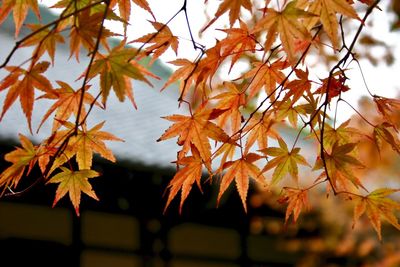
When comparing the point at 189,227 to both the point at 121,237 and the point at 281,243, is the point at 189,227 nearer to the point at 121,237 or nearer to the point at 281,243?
the point at 121,237

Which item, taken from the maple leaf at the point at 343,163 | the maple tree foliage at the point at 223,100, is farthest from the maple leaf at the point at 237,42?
the maple leaf at the point at 343,163

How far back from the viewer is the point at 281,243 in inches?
204

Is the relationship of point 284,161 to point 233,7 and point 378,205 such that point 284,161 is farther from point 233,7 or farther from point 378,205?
point 233,7

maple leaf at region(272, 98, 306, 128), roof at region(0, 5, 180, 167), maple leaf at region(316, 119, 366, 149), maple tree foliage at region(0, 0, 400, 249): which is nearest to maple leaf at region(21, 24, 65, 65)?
maple tree foliage at region(0, 0, 400, 249)

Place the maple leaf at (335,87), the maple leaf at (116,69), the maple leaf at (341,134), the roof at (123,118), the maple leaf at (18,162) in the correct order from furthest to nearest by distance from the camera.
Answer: the roof at (123,118), the maple leaf at (341,134), the maple leaf at (335,87), the maple leaf at (18,162), the maple leaf at (116,69)

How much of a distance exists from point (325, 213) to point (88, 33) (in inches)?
174

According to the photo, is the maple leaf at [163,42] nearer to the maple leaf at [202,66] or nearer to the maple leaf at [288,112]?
the maple leaf at [202,66]

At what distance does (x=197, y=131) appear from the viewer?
1.12 meters

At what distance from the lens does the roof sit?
3.76m

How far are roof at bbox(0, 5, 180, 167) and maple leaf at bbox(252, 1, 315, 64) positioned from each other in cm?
226

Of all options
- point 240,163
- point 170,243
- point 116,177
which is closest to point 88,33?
point 240,163

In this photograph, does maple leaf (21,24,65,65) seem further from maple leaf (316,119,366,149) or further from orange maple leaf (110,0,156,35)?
maple leaf (316,119,366,149)

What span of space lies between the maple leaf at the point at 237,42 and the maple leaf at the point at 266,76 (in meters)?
0.04

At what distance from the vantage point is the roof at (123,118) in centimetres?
376
